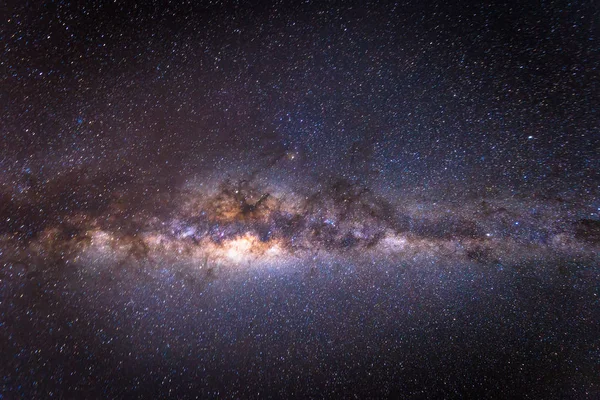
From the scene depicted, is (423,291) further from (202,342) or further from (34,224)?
(34,224)

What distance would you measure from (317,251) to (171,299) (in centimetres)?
151

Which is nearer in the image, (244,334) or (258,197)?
(258,197)

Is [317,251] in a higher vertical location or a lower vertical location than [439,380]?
higher

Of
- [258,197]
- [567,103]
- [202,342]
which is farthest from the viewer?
[202,342]

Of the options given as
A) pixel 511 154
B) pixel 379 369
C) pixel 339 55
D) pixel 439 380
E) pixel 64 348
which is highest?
→ pixel 339 55

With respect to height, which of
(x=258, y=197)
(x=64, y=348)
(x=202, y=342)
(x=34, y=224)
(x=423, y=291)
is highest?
(x=34, y=224)

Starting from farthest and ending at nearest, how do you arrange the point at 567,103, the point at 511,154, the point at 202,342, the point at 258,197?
the point at 202,342, the point at 258,197, the point at 511,154, the point at 567,103

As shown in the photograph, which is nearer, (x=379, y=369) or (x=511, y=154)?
(x=511, y=154)

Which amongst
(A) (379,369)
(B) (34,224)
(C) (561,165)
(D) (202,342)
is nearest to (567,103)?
(C) (561,165)

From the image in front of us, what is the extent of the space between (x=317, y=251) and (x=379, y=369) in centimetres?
144

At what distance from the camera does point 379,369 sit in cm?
281

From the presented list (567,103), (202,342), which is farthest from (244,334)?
(567,103)

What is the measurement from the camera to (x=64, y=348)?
8.66 ft

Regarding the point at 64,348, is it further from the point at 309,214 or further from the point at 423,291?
the point at 423,291
